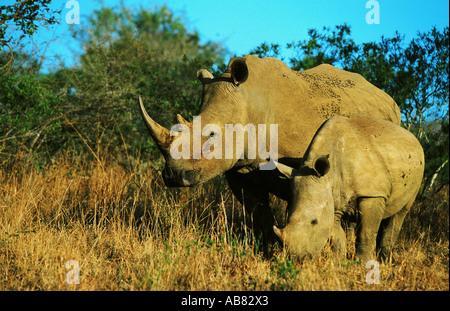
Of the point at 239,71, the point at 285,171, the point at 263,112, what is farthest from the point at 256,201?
the point at 239,71

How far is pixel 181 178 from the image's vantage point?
4527 millimetres

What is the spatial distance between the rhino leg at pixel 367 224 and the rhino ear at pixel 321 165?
55cm

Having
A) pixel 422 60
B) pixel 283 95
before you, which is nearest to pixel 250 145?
pixel 283 95

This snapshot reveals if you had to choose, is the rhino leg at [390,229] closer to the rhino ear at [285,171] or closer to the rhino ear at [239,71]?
the rhino ear at [285,171]

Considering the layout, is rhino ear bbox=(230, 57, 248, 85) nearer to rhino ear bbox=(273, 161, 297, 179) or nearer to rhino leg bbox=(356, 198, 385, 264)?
rhino ear bbox=(273, 161, 297, 179)

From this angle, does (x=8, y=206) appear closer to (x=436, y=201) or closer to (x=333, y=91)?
(x=333, y=91)

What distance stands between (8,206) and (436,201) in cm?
646

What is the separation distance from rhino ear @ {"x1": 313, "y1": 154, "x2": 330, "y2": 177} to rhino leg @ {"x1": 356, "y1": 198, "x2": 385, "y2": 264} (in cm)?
55

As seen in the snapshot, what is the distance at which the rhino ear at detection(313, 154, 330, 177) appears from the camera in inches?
168

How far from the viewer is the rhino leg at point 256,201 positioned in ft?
18.6

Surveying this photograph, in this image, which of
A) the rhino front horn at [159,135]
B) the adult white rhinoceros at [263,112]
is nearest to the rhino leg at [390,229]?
the adult white rhinoceros at [263,112]

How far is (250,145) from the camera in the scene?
5023 mm

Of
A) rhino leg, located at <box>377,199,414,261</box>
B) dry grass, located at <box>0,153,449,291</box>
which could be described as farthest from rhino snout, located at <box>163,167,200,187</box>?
rhino leg, located at <box>377,199,414,261</box>
